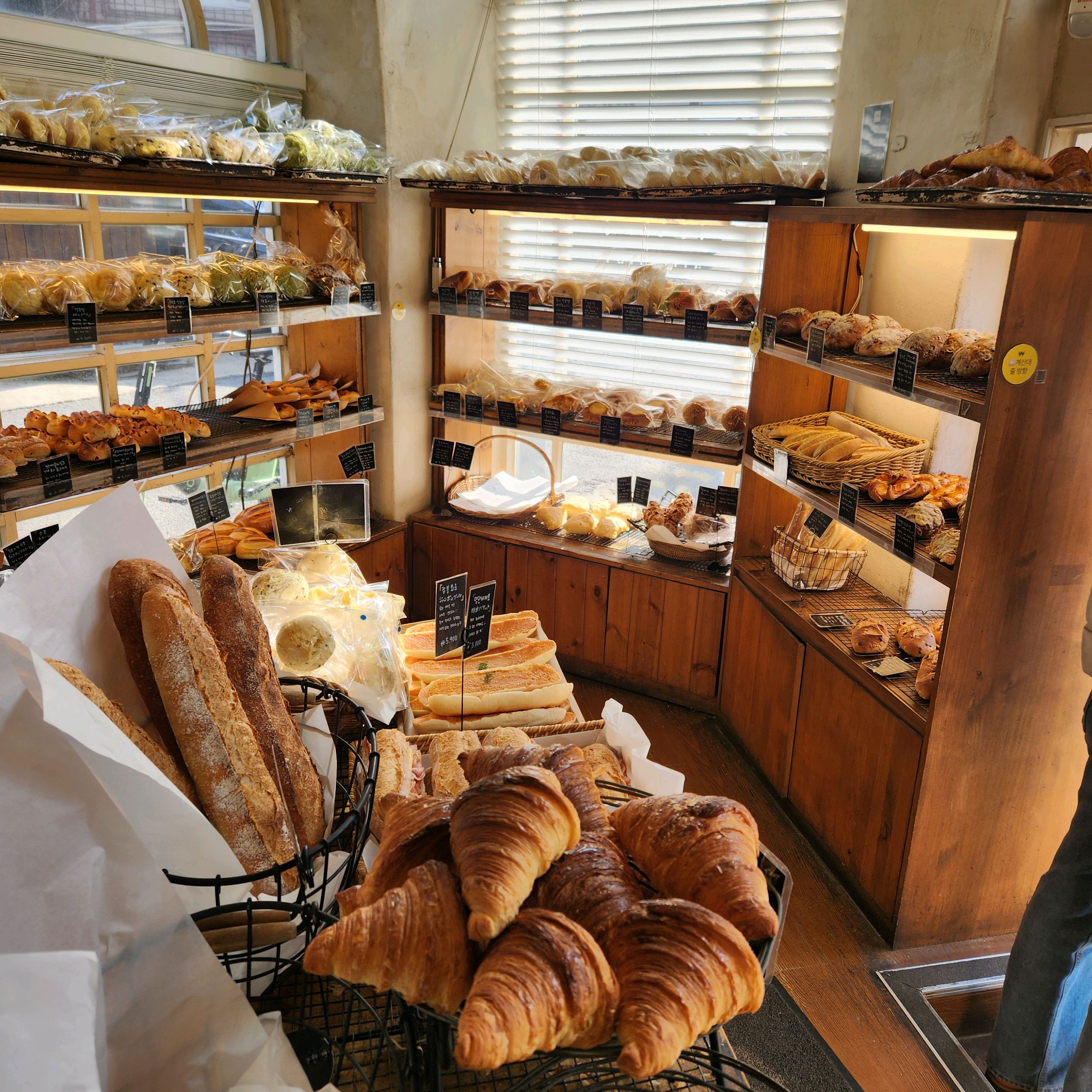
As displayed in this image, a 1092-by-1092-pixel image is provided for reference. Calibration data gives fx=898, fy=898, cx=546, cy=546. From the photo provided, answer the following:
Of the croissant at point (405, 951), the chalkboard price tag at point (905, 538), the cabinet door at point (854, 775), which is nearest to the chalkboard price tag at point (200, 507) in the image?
the cabinet door at point (854, 775)

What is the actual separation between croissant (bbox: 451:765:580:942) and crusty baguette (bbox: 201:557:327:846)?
583mm

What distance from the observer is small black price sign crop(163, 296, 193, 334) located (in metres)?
2.82

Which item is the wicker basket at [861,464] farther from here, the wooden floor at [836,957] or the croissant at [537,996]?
the croissant at [537,996]

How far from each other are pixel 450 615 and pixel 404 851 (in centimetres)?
132

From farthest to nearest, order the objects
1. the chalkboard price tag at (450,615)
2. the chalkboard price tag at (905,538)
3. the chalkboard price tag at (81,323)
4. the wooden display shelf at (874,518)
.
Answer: the chalkboard price tag at (81,323) → the chalkboard price tag at (905,538) → the wooden display shelf at (874,518) → the chalkboard price tag at (450,615)

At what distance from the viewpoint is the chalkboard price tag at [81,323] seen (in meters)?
2.53

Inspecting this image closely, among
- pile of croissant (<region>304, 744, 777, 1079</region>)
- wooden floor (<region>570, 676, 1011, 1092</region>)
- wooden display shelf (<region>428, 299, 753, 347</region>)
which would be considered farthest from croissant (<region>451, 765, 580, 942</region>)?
wooden display shelf (<region>428, 299, 753, 347</region>)

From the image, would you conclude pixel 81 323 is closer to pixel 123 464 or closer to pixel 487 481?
pixel 123 464

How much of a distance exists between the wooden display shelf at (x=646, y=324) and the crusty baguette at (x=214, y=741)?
2.50 m

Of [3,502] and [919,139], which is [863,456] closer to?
[919,139]

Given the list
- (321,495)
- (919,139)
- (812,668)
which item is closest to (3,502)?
(321,495)

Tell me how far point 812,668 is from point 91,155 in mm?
2612

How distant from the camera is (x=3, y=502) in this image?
2.49 m

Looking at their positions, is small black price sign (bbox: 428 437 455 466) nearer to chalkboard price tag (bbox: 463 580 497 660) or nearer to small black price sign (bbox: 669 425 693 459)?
small black price sign (bbox: 669 425 693 459)
